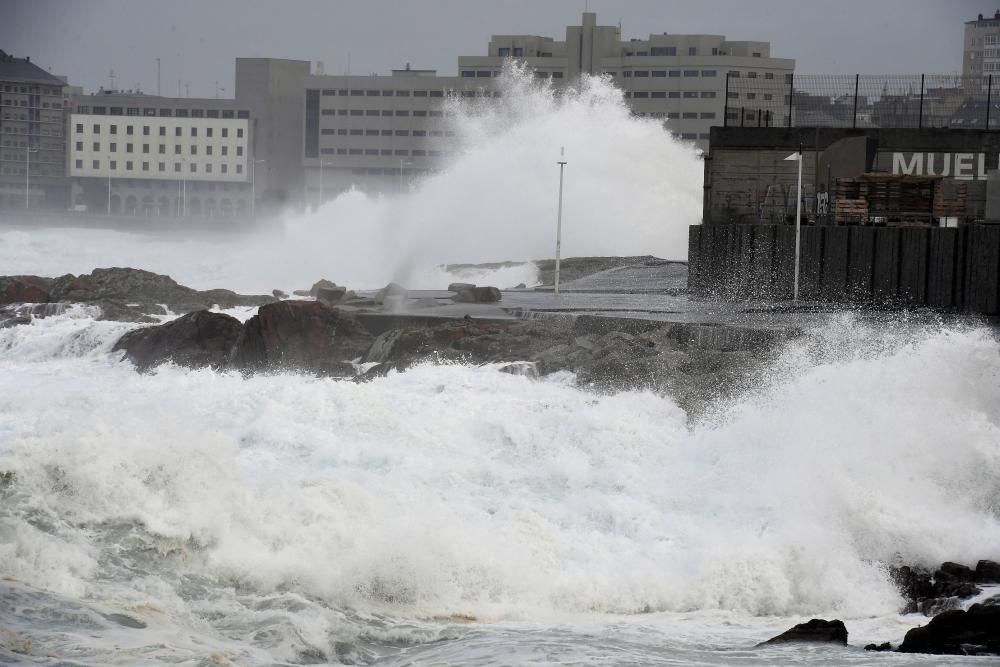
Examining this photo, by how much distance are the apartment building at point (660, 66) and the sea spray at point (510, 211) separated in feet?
127

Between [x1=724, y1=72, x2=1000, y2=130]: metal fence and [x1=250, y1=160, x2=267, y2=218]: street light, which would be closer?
[x1=724, y1=72, x2=1000, y2=130]: metal fence

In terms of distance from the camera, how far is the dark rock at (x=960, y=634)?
11703 millimetres

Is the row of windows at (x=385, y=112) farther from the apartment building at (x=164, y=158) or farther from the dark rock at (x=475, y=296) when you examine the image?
the dark rock at (x=475, y=296)

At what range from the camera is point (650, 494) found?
666 inches

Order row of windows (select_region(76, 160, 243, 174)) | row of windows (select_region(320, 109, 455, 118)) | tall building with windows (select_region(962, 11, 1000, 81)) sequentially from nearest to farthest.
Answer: row of windows (select_region(320, 109, 455, 118)) < row of windows (select_region(76, 160, 243, 174)) < tall building with windows (select_region(962, 11, 1000, 81))

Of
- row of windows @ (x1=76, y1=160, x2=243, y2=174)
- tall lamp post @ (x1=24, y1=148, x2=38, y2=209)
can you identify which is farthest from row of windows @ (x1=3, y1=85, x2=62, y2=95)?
row of windows @ (x1=76, y1=160, x2=243, y2=174)

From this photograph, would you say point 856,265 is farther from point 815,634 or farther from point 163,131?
point 163,131

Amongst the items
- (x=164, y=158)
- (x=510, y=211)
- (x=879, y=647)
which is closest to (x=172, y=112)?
(x=164, y=158)

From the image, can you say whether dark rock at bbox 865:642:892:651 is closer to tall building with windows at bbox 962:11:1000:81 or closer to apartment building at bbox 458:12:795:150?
apartment building at bbox 458:12:795:150

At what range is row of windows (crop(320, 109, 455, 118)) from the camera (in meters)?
107

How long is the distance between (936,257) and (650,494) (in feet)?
32.2

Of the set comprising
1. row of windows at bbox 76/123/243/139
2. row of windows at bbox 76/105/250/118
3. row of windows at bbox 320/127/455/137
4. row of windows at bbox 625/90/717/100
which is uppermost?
row of windows at bbox 625/90/717/100

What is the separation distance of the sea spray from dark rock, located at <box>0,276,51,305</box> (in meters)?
14.0

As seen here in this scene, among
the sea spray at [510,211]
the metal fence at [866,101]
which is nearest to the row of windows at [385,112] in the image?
the sea spray at [510,211]
